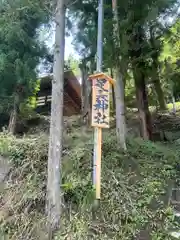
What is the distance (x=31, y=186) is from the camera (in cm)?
497

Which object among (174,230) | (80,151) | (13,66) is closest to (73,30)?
(13,66)

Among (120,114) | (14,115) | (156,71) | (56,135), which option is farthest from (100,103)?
(156,71)

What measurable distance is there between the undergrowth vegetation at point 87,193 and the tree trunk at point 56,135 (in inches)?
6.9

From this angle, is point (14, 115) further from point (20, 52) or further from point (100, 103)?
point (100, 103)

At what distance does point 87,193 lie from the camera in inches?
184

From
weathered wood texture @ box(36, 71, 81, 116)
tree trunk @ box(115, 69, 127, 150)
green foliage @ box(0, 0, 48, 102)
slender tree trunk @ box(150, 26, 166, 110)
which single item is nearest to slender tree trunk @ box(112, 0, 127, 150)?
tree trunk @ box(115, 69, 127, 150)

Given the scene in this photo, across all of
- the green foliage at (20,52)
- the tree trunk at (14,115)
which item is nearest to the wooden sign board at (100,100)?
the green foliage at (20,52)

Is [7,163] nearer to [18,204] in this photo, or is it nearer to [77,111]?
[18,204]

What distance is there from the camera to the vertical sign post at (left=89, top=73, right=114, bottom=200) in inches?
186

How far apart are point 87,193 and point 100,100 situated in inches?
60.7

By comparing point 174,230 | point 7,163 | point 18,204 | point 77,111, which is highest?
point 77,111

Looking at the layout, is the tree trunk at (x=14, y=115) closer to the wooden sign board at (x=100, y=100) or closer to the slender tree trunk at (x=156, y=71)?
the wooden sign board at (x=100, y=100)

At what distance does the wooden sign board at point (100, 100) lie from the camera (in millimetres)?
4906

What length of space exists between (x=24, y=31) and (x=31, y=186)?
4560 millimetres
